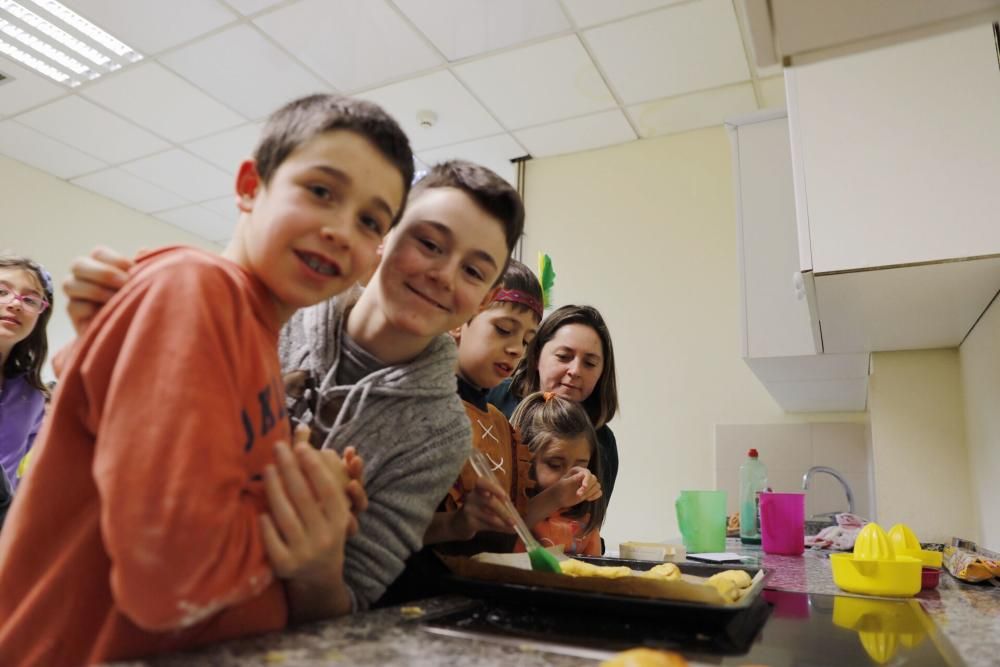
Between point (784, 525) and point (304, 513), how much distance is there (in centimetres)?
133

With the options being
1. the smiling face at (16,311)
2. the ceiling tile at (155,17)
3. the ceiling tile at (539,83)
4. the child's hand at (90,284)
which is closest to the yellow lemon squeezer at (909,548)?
the child's hand at (90,284)

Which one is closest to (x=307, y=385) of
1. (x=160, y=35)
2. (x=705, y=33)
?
(x=705, y=33)

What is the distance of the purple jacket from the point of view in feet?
6.40

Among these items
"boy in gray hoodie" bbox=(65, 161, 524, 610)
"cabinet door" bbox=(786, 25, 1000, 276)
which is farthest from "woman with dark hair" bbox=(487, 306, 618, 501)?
"boy in gray hoodie" bbox=(65, 161, 524, 610)

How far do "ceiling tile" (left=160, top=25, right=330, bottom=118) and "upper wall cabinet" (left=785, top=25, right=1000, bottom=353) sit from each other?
1.77m

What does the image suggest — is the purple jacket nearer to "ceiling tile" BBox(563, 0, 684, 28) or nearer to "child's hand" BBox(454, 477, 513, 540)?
"child's hand" BBox(454, 477, 513, 540)

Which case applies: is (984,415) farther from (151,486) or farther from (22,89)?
(22,89)

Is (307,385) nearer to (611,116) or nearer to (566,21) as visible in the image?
(566,21)

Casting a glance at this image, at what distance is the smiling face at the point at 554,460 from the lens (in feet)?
4.23

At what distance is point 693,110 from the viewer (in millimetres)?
2734

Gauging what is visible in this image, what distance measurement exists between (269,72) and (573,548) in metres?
2.12

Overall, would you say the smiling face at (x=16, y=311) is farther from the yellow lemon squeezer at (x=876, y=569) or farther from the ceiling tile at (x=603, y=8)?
the yellow lemon squeezer at (x=876, y=569)

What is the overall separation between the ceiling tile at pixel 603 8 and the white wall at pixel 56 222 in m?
2.35

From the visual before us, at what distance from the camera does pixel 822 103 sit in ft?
3.97
